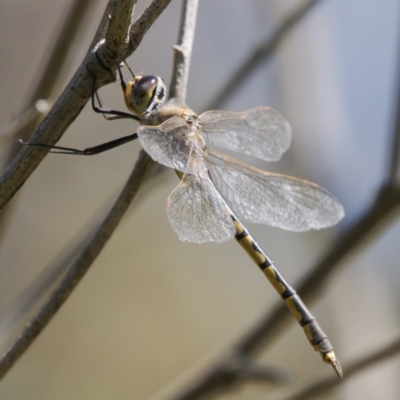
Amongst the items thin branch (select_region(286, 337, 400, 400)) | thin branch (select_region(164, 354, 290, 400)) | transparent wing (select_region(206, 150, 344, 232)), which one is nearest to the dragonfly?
transparent wing (select_region(206, 150, 344, 232))

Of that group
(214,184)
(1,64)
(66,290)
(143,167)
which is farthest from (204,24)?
(66,290)

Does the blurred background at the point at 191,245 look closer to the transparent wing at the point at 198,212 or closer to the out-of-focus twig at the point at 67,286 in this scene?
the transparent wing at the point at 198,212

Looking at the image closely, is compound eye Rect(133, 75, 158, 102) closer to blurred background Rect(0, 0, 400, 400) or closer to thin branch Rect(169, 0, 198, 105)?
thin branch Rect(169, 0, 198, 105)

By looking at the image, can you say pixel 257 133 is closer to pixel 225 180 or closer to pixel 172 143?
pixel 225 180

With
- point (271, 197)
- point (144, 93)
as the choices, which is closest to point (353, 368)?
point (271, 197)

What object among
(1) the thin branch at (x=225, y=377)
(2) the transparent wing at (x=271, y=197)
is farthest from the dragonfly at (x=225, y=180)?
(1) the thin branch at (x=225, y=377)
